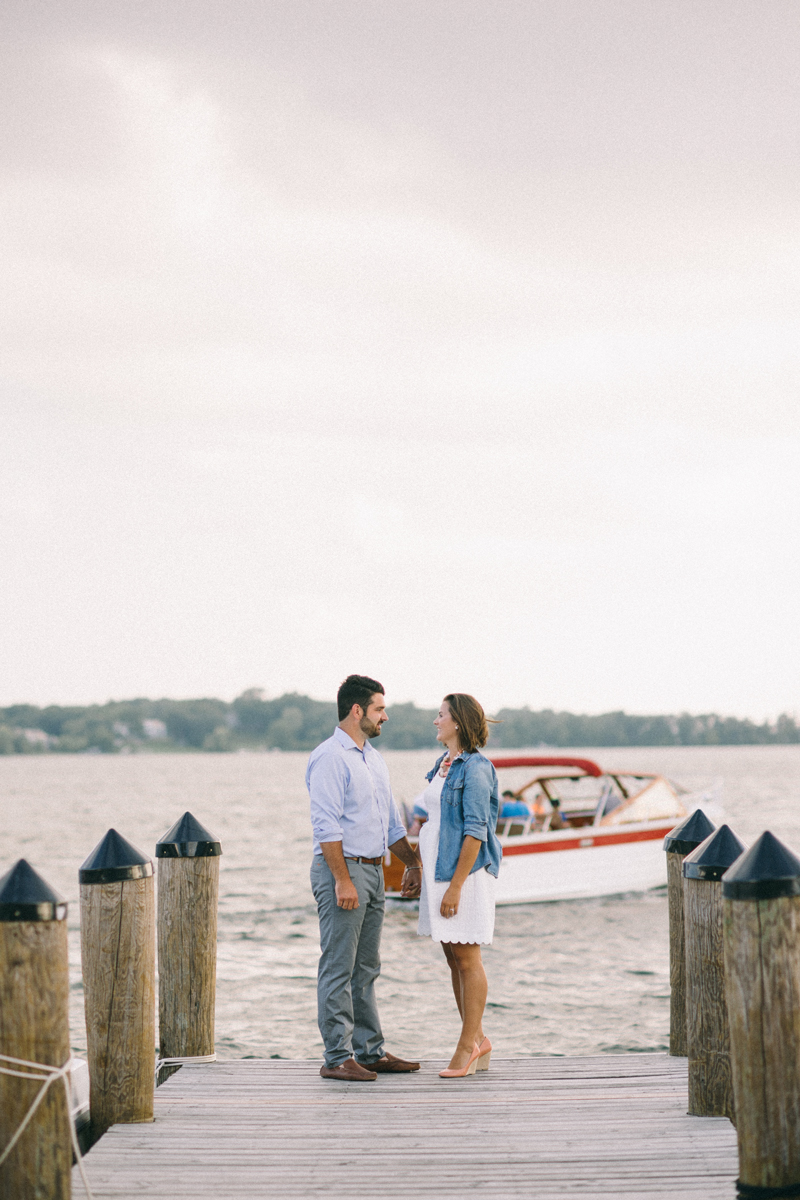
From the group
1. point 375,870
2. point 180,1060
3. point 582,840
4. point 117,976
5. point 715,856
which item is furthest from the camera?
point 582,840

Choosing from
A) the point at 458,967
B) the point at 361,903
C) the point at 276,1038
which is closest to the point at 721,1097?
the point at 458,967

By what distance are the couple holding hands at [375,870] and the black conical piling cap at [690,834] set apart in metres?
0.93

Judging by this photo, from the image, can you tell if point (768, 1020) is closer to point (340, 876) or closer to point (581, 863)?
point (340, 876)

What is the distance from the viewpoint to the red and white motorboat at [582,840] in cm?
2341

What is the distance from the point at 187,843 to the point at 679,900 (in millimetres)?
2706

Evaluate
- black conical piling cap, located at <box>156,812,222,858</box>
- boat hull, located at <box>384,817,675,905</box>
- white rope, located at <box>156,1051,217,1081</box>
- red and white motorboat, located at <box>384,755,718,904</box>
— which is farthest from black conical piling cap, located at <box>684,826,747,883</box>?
boat hull, located at <box>384,817,675,905</box>

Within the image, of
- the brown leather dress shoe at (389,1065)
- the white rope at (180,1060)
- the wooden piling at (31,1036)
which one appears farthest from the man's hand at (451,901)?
the wooden piling at (31,1036)

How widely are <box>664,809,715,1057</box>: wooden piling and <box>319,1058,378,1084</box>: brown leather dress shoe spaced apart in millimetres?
1765

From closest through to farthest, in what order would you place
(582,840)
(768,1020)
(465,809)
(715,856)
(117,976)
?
(768,1020)
(117,976)
(715,856)
(465,809)
(582,840)

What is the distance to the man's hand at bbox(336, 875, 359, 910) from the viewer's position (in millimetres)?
5754

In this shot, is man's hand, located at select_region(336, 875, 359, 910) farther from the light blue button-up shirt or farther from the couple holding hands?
the light blue button-up shirt

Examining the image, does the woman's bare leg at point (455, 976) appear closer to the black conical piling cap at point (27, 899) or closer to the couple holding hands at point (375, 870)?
the couple holding hands at point (375, 870)

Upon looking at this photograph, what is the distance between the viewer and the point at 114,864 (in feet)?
15.8

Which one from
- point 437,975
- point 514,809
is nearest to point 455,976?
point 437,975
